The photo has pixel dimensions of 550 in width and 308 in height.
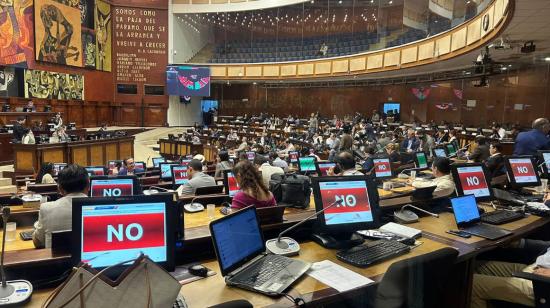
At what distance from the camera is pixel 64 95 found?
55.6ft

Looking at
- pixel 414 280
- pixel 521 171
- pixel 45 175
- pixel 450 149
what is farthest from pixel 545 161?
pixel 45 175

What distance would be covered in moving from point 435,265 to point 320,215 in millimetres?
850

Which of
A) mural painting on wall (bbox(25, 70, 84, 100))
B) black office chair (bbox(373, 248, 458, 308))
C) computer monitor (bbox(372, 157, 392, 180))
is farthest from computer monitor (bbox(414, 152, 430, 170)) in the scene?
mural painting on wall (bbox(25, 70, 84, 100))

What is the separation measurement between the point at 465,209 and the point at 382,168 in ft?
10.5

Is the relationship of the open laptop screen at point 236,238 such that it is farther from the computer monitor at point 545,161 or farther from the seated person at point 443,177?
the computer monitor at point 545,161

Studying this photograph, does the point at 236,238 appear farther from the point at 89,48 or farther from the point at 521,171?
the point at 89,48

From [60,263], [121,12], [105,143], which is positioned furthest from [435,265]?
[121,12]

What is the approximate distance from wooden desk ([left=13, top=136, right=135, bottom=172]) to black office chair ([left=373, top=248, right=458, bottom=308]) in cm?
1039

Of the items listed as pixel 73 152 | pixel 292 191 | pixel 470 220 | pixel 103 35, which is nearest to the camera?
pixel 470 220

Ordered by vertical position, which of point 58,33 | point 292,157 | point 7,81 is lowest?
point 292,157

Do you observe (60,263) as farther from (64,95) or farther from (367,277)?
(64,95)

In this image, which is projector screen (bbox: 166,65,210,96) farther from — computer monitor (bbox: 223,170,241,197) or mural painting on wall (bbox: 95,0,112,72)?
computer monitor (bbox: 223,170,241,197)

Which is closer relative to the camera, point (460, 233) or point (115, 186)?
point (460, 233)

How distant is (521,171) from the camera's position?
4398mm
